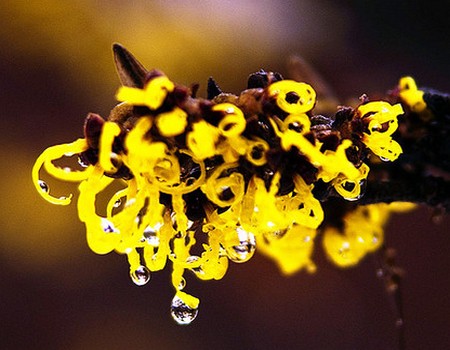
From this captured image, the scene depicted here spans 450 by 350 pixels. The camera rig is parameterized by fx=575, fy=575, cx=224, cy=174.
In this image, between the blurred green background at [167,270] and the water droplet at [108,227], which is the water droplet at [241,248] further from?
the blurred green background at [167,270]

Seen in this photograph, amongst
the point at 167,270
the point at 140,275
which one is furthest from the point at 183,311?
the point at 167,270

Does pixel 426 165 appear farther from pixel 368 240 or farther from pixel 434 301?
pixel 434 301

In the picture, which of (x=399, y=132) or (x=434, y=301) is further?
(x=434, y=301)

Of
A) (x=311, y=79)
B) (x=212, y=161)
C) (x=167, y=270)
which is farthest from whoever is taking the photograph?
(x=167, y=270)

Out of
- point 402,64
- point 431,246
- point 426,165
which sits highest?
point 402,64

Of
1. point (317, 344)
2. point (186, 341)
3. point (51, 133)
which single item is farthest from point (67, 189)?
point (317, 344)

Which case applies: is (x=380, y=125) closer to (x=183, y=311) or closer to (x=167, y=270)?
(x=183, y=311)

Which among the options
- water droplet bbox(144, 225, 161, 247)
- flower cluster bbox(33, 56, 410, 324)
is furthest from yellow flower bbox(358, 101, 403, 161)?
water droplet bbox(144, 225, 161, 247)
